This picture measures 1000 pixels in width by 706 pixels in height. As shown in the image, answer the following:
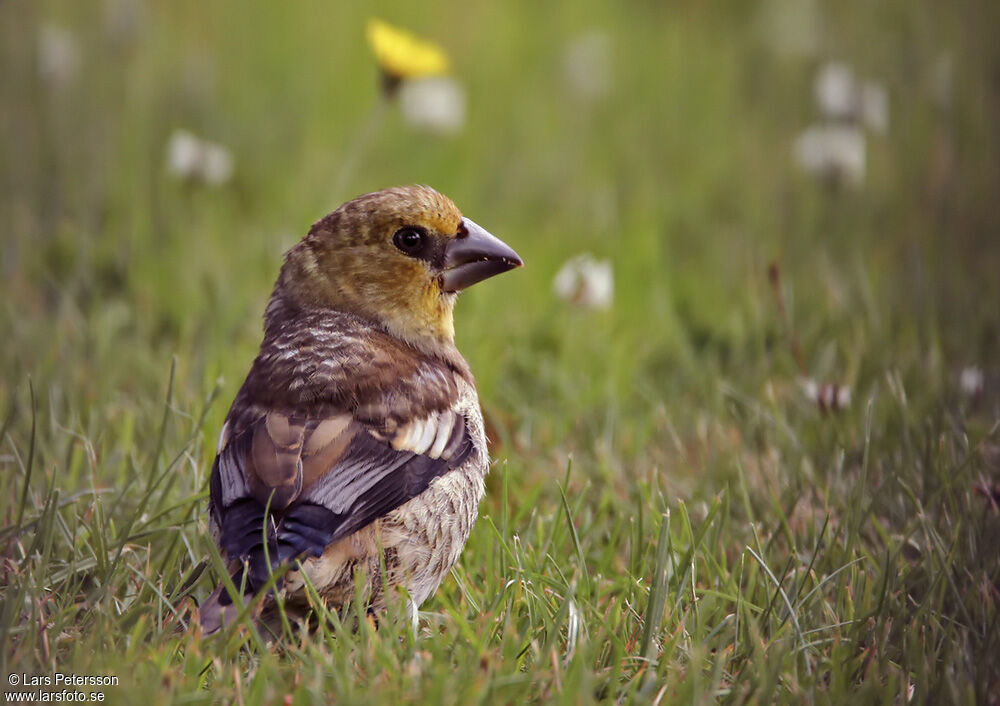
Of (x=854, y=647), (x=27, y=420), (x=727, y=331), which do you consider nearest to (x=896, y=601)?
(x=854, y=647)

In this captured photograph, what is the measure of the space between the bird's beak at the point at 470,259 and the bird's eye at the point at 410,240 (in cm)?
8

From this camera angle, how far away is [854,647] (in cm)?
281

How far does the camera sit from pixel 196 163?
5.75 meters

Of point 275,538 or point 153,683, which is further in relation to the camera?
point 275,538

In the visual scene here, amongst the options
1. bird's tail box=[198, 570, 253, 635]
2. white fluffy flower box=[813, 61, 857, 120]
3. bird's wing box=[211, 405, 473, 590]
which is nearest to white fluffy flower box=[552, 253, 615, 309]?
bird's wing box=[211, 405, 473, 590]

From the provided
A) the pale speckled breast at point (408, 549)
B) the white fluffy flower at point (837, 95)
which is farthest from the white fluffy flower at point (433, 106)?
the pale speckled breast at point (408, 549)

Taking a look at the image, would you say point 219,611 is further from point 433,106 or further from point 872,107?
point 872,107

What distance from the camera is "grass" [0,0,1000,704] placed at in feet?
9.05

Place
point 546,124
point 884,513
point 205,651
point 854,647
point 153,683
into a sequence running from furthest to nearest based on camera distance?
point 546,124 < point 884,513 < point 854,647 < point 205,651 < point 153,683

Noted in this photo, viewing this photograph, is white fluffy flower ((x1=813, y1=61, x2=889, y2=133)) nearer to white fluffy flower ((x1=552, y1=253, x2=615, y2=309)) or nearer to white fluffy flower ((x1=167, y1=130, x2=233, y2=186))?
white fluffy flower ((x1=552, y1=253, x2=615, y2=309))

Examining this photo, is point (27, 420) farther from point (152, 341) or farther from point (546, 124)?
point (546, 124)

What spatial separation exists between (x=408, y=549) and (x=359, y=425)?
34cm

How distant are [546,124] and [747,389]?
10.4ft

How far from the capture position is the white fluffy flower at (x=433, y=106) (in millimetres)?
6621
